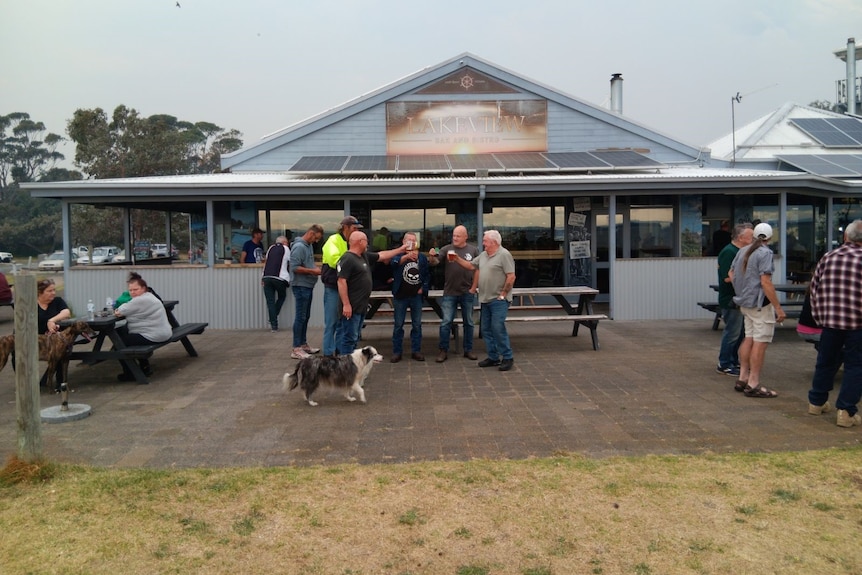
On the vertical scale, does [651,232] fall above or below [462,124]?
below

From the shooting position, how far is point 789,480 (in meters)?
4.43

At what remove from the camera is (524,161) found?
A: 14.9m

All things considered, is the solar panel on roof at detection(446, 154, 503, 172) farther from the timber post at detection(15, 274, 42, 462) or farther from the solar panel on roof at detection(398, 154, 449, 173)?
the timber post at detection(15, 274, 42, 462)

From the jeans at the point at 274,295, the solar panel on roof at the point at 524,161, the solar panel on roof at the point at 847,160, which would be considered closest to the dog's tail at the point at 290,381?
the jeans at the point at 274,295

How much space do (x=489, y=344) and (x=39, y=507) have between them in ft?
17.2

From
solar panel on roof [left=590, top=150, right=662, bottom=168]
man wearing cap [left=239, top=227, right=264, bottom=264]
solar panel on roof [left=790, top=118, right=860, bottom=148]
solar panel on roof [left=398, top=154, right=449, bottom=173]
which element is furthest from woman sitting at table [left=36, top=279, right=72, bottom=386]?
solar panel on roof [left=790, top=118, right=860, bottom=148]

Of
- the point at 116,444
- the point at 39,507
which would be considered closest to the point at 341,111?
the point at 116,444

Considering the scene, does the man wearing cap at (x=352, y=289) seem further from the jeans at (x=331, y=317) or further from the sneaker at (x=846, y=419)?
the sneaker at (x=846, y=419)

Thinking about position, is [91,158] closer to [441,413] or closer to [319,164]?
[319,164]

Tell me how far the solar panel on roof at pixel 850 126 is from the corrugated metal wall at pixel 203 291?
16.8m

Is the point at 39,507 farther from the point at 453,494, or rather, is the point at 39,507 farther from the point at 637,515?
the point at 637,515

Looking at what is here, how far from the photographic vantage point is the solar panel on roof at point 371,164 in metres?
13.9

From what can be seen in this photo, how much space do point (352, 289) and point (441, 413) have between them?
1.97m

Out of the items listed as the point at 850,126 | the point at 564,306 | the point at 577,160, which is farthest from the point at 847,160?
the point at 564,306
